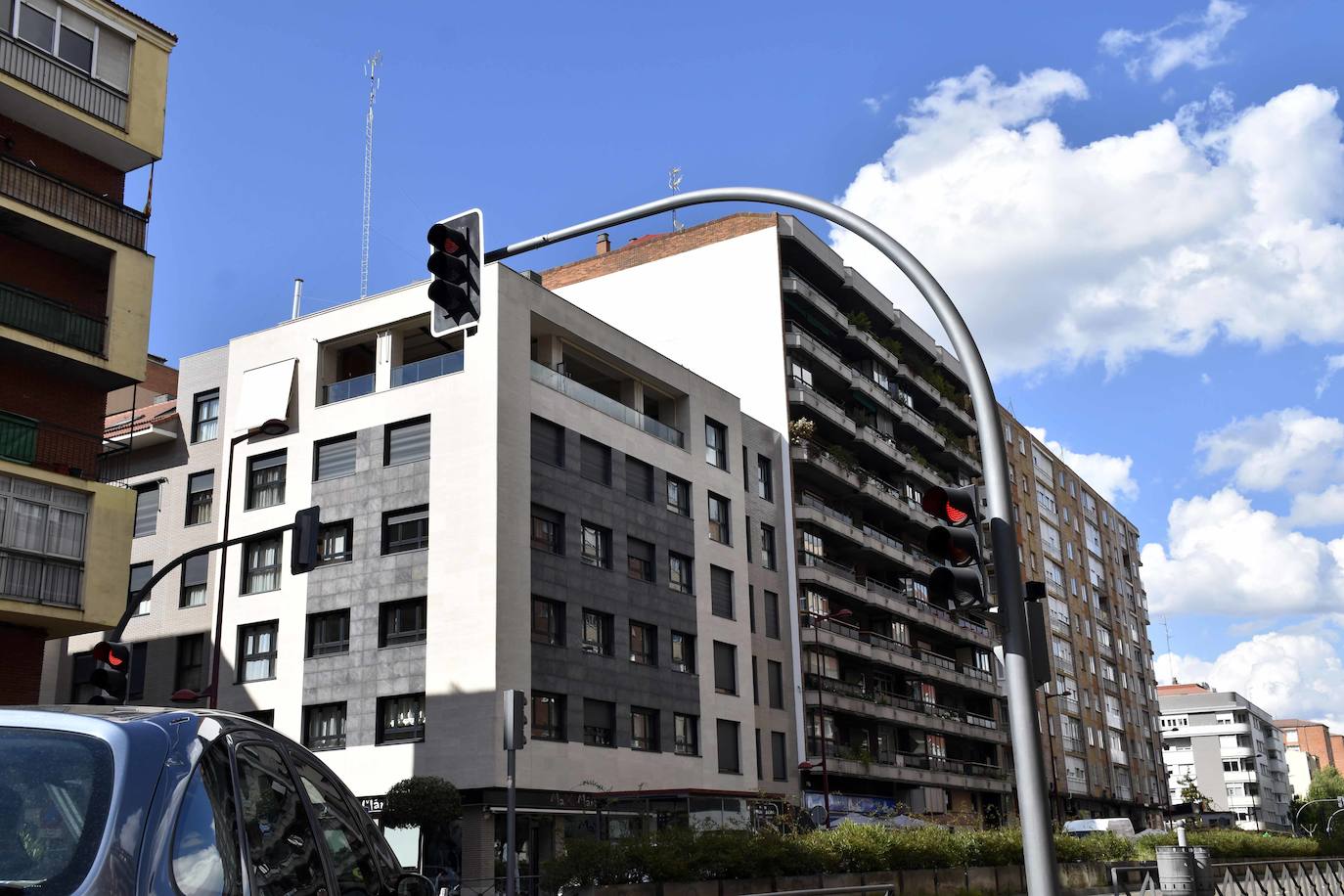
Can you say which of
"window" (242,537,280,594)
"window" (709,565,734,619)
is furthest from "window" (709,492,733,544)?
"window" (242,537,280,594)

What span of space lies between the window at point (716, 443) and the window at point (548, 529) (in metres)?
9.11

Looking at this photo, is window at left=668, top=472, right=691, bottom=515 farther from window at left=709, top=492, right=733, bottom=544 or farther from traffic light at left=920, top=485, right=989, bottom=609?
traffic light at left=920, top=485, right=989, bottom=609

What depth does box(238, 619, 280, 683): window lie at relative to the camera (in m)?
38.4

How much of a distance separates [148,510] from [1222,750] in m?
126

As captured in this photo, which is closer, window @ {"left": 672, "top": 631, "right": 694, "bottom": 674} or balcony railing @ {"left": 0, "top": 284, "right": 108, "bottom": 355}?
balcony railing @ {"left": 0, "top": 284, "right": 108, "bottom": 355}

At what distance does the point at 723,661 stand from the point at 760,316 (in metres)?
15.2

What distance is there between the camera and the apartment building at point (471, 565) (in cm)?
3484

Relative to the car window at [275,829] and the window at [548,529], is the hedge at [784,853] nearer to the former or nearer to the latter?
the window at [548,529]

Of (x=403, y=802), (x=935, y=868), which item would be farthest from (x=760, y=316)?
(x=935, y=868)

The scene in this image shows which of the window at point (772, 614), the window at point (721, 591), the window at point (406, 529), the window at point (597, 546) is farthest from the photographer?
the window at point (772, 614)

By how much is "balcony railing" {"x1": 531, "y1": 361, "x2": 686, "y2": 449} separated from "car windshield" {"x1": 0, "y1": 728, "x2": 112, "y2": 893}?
34.6m

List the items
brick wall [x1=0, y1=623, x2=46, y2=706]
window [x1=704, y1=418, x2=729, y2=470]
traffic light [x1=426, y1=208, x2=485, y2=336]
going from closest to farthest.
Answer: traffic light [x1=426, y1=208, x2=485, y2=336], brick wall [x1=0, y1=623, x2=46, y2=706], window [x1=704, y1=418, x2=729, y2=470]

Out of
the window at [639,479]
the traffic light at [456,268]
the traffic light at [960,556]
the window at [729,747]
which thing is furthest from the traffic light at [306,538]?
the window at [729,747]

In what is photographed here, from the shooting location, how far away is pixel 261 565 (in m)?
39.4
